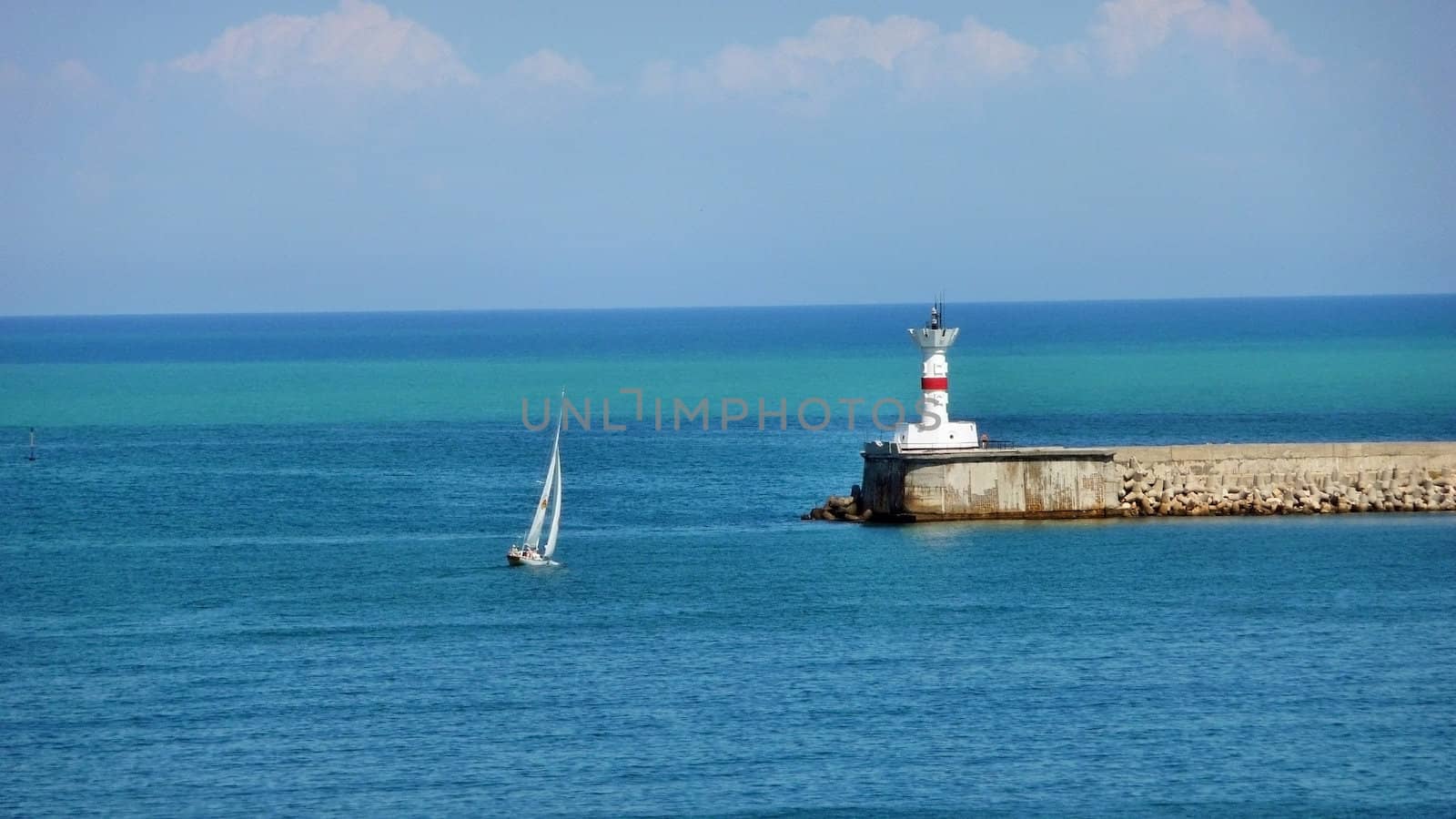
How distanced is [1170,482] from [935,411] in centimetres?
709

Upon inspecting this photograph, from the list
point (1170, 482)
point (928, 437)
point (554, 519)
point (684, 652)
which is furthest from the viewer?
point (1170, 482)

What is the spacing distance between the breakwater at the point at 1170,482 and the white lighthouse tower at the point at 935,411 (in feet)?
2.16

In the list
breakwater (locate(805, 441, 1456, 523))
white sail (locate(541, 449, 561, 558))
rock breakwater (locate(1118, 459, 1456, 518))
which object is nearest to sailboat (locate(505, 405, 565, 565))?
white sail (locate(541, 449, 561, 558))

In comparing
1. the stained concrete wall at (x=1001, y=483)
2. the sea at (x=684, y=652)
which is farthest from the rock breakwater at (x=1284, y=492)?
the stained concrete wall at (x=1001, y=483)

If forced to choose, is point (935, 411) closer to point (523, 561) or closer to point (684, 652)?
point (523, 561)

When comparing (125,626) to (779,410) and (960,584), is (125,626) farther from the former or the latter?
(779,410)

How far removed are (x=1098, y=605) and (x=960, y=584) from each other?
380cm

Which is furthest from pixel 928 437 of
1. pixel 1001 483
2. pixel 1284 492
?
pixel 1284 492

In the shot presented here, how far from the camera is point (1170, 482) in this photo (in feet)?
185

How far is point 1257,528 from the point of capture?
54625mm

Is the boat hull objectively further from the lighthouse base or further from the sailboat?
the lighthouse base

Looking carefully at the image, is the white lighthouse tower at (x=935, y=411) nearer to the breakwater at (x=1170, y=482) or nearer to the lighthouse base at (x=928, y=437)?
the lighthouse base at (x=928, y=437)

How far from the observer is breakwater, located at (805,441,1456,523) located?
2154 inches

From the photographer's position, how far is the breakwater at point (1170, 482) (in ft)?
180
